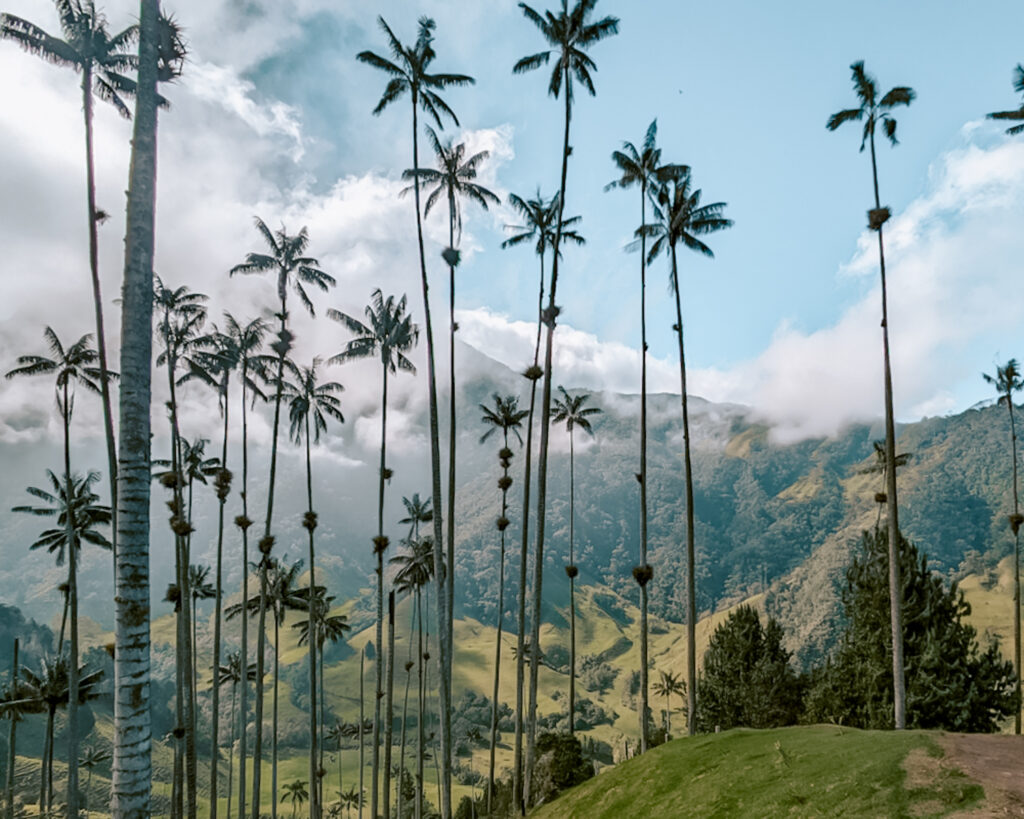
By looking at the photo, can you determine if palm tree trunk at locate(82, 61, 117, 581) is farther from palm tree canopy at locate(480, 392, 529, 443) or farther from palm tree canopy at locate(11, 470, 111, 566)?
palm tree canopy at locate(480, 392, 529, 443)

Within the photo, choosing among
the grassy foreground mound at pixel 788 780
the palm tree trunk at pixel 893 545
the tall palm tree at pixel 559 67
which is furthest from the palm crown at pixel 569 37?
the grassy foreground mound at pixel 788 780

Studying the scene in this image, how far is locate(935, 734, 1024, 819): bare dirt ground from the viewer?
9305 millimetres

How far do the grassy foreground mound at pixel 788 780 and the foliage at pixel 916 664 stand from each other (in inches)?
653

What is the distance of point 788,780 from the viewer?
12.3 m

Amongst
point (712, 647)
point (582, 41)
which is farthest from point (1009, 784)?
point (712, 647)

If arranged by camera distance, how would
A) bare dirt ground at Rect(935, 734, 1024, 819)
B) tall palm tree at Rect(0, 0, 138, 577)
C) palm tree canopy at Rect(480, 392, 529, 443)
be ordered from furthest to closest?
palm tree canopy at Rect(480, 392, 529, 443)
tall palm tree at Rect(0, 0, 138, 577)
bare dirt ground at Rect(935, 734, 1024, 819)

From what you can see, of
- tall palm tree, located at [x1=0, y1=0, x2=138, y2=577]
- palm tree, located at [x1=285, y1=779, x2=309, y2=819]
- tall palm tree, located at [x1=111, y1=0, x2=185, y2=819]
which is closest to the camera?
tall palm tree, located at [x1=111, y1=0, x2=185, y2=819]

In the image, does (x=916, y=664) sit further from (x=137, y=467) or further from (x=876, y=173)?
(x=137, y=467)

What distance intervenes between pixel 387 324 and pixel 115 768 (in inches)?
991

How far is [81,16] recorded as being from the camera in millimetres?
19094

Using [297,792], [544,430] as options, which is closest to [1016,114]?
[544,430]

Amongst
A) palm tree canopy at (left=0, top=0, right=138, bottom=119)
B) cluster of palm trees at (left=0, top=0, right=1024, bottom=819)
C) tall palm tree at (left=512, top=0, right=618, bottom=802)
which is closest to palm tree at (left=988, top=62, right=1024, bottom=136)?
cluster of palm trees at (left=0, top=0, right=1024, bottom=819)

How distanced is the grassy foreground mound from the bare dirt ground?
0.22 metres

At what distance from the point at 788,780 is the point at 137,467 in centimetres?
1411
